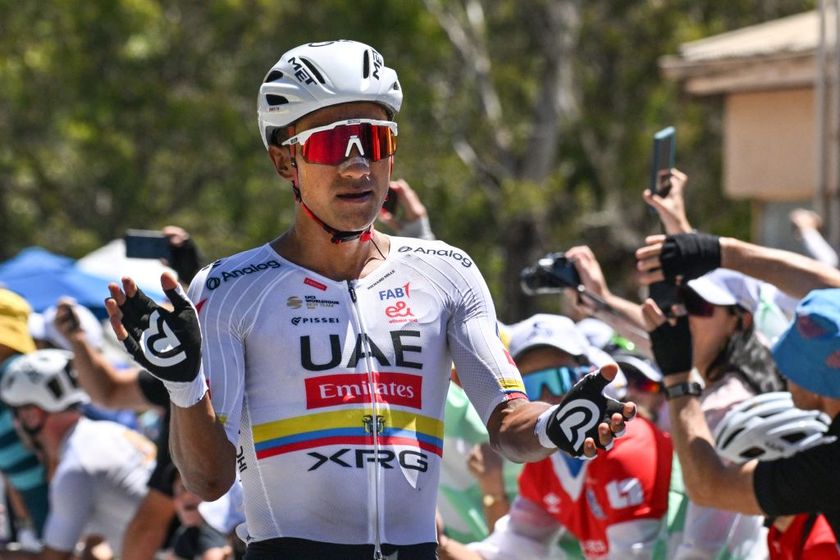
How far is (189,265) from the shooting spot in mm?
5508

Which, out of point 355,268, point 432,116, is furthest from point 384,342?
point 432,116

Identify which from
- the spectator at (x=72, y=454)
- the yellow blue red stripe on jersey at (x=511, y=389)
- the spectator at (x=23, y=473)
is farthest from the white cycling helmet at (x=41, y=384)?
the yellow blue red stripe on jersey at (x=511, y=389)

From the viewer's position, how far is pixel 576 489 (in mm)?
5031

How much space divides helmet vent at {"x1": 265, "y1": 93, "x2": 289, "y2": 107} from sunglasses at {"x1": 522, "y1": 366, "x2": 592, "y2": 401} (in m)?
2.06

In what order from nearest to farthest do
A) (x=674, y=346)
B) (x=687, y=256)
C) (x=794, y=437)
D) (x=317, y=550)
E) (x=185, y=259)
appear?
(x=317, y=550)
(x=794, y=437)
(x=674, y=346)
(x=687, y=256)
(x=185, y=259)

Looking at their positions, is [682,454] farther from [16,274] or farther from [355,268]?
[16,274]

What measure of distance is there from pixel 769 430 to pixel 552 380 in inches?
44.9

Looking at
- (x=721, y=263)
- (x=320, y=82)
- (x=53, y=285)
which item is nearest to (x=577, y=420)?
(x=320, y=82)

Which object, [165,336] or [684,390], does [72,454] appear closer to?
[684,390]

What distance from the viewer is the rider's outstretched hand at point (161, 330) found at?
2959 mm

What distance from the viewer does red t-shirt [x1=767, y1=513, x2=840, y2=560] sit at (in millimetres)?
3910

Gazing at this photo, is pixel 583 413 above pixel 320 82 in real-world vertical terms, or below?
below

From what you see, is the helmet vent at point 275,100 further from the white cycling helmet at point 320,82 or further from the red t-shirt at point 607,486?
the red t-shirt at point 607,486

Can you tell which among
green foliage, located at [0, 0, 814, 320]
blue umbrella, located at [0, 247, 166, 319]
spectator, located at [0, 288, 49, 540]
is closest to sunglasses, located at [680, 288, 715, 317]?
spectator, located at [0, 288, 49, 540]
